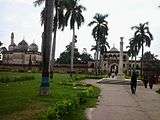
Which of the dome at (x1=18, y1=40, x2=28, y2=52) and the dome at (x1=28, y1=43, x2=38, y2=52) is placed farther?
the dome at (x1=28, y1=43, x2=38, y2=52)

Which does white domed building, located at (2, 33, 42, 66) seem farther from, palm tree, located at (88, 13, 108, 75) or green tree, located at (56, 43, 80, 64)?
palm tree, located at (88, 13, 108, 75)

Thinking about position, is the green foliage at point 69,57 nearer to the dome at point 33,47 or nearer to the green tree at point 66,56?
the green tree at point 66,56

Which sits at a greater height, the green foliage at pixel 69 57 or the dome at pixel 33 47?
the dome at pixel 33 47

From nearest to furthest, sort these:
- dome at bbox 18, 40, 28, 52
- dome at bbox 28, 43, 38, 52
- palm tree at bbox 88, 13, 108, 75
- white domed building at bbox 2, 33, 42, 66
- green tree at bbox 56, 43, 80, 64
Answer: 1. palm tree at bbox 88, 13, 108, 75
2. white domed building at bbox 2, 33, 42, 66
3. green tree at bbox 56, 43, 80, 64
4. dome at bbox 18, 40, 28, 52
5. dome at bbox 28, 43, 38, 52

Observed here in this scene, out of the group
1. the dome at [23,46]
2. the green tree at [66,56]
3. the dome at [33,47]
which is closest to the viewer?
the green tree at [66,56]

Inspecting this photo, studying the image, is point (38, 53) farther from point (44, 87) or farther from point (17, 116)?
point (17, 116)

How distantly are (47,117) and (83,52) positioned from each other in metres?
121

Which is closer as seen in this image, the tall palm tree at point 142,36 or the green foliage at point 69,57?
the tall palm tree at point 142,36

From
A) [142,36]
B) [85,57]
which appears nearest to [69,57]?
[85,57]

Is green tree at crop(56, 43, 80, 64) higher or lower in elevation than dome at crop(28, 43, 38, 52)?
lower

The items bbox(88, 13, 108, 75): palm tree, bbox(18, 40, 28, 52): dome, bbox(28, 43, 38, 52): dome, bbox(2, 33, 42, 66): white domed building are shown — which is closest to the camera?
bbox(88, 13, 108, 75): palm tree

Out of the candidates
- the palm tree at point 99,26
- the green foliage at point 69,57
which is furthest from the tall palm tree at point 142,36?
the green foliage at point 69,57

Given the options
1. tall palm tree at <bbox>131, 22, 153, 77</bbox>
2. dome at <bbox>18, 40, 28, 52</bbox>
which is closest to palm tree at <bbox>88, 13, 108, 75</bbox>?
tall palm tree at <bbox>131, 22, 153, 77</bbox>

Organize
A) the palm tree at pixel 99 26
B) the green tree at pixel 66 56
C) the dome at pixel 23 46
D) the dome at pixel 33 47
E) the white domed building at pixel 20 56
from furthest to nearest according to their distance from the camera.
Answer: the dome at pixel 33 47, the dome at pixel 23 46, the green tree at pixel 66 56, the white domed building at pixel 20 56, the palm tree at pixel 99 26
